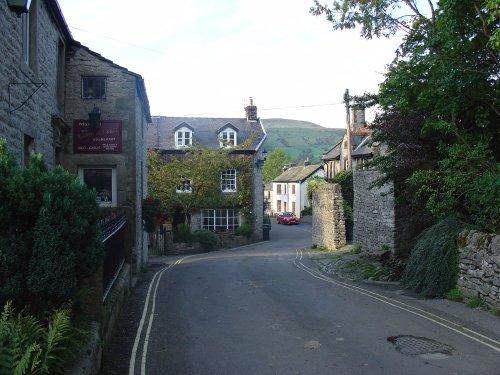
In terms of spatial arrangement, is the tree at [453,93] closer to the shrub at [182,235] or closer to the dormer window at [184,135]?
the shrub at [182,235]

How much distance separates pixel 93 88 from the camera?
15680 mm

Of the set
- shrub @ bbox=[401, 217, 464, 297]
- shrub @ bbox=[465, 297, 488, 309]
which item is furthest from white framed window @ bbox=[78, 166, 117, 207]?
shrub @ bbox=[465, 297, 488, 309]

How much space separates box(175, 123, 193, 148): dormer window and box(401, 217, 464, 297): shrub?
28264 millimetres

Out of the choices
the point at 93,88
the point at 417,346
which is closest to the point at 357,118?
the point at 93,88

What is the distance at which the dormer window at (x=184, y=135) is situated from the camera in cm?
3950

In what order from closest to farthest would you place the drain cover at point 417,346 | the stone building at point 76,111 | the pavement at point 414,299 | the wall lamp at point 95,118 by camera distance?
1. the drain cover at point 417,346
2. the pavement at point 414,299
3. the stone building at point 76,111
4. the wall lamp at point 95,118

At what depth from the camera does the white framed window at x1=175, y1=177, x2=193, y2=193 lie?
3680cm

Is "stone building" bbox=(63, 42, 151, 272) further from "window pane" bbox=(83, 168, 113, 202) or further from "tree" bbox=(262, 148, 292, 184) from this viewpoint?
"tree" bbox=(262, 148, 292, 184)

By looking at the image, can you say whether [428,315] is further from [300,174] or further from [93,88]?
[300,174]

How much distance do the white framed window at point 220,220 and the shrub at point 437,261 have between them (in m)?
26.5

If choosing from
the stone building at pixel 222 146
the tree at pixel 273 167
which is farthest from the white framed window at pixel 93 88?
the tree at pixel 273 167

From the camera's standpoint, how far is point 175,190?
3669 centimetres

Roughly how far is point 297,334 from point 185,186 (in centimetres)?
2969

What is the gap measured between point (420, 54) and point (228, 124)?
28616mm
